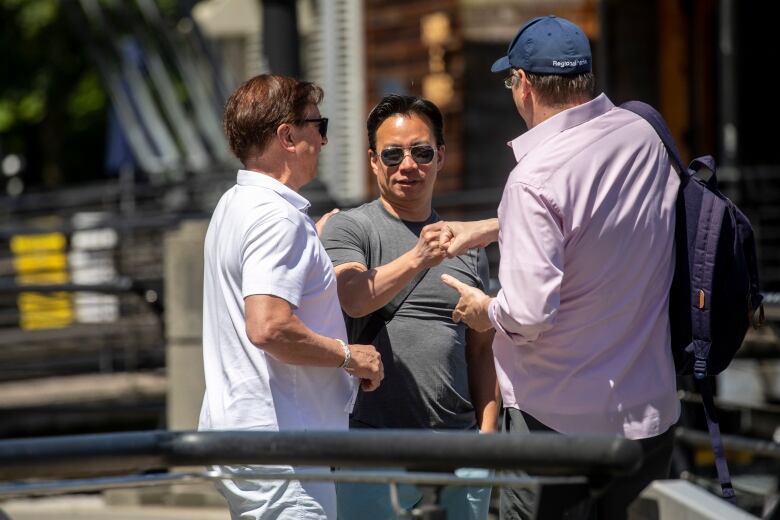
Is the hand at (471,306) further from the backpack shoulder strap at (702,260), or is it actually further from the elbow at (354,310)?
the backpack shoulder strap at (702,260)

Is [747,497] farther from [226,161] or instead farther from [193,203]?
[226,161]

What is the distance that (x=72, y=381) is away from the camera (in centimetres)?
1229

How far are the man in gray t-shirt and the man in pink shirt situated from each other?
49 centimetres

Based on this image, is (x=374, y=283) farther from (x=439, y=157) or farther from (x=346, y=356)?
(x=439, y=157)

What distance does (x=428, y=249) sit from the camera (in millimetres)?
3959

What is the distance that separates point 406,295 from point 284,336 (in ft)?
2.35

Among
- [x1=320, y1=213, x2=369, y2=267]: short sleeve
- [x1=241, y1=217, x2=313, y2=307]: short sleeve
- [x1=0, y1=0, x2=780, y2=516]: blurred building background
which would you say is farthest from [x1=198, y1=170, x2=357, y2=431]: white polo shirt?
[x1=0, y1=0, x2=780, y2=516]: blurred building background

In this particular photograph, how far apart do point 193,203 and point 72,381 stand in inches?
453

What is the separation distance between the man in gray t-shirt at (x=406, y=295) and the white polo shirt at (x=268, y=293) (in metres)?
0.33

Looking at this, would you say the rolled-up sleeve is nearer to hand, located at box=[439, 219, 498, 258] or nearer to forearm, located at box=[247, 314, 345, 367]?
hand, located at box=[439, 219, 498, 258]

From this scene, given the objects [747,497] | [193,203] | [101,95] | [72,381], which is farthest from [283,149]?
[101,95]

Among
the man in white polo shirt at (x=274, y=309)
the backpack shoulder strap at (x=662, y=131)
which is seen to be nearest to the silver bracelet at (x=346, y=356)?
the man in white polo shirt at (x=274, y=309)


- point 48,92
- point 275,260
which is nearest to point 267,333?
point 275,260

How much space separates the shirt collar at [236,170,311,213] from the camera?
385cm
